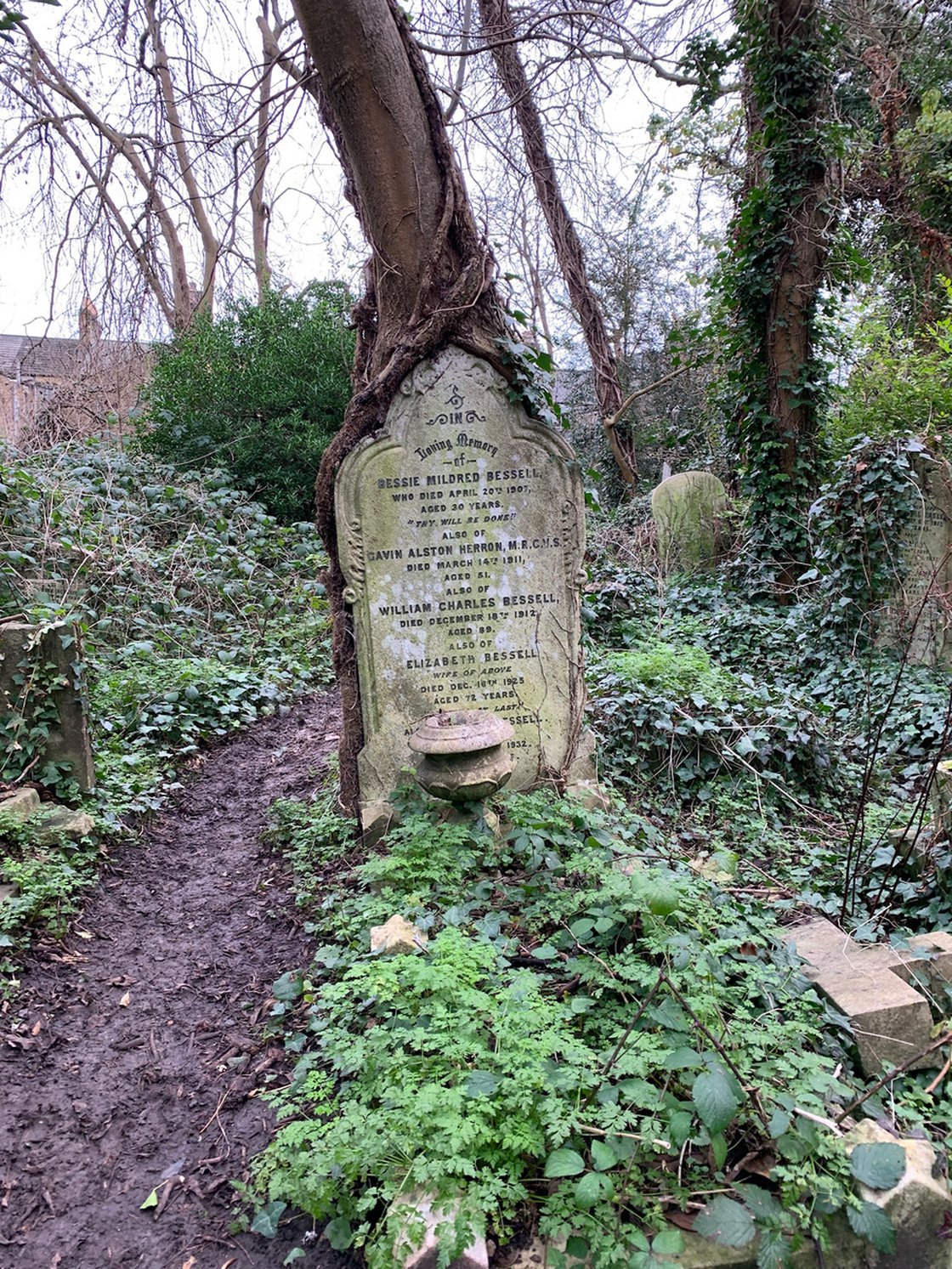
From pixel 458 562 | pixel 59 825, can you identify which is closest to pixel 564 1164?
pixel 458 562

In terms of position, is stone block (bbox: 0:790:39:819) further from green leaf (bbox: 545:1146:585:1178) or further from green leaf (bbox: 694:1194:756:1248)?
green leaf (bbox: 694:1194:756:1248)

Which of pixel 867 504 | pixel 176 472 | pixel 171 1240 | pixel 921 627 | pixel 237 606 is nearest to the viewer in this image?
pixel 171 1240

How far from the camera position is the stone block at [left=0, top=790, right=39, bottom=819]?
3.98m

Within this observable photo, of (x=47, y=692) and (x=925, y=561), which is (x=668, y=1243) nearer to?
(x=47, y=692)

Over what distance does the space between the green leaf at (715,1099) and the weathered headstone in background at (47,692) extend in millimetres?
3844

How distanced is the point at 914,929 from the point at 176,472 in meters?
10.3

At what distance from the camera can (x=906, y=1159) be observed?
1.82 metres

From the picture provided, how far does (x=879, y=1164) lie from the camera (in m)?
1.78

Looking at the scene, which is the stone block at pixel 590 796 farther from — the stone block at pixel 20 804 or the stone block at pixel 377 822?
the stone block at pixel 20 804

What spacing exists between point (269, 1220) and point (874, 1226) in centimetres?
152

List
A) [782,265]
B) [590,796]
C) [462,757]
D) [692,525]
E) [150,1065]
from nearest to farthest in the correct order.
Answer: [150,1065] < [462,757] < [590,796] < [782,265] < [692,525]

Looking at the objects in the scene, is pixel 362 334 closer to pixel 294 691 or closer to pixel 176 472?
pixel 294 691

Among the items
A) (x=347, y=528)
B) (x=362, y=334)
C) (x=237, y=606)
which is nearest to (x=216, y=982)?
(x=347, y=528)

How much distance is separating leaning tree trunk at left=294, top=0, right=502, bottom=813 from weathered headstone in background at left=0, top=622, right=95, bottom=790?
1493 mm
